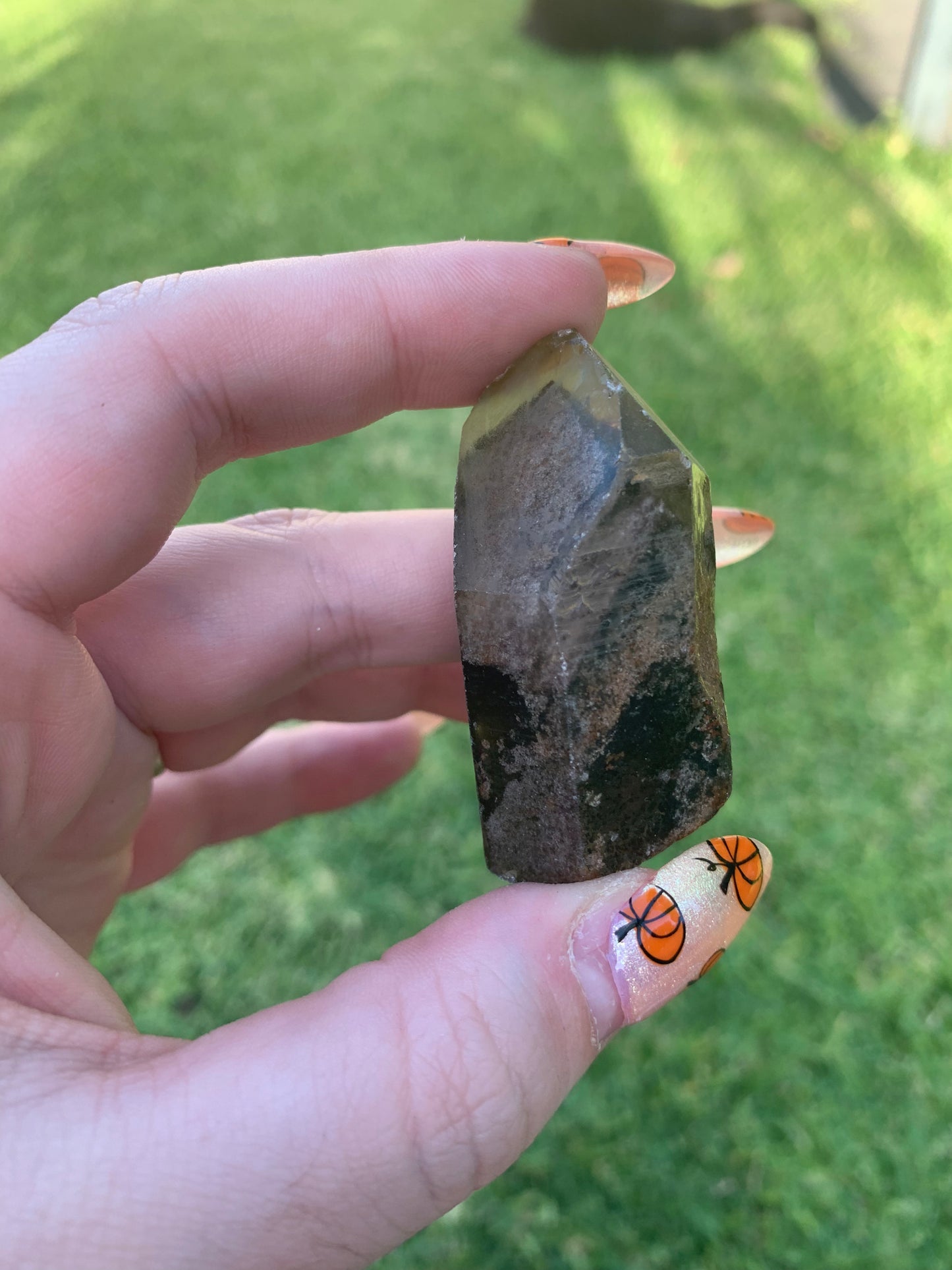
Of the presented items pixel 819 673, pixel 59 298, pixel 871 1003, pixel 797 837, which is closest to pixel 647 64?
pixel 59 298

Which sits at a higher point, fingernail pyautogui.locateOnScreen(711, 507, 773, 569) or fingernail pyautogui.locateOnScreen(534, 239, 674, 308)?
fingernail pyautogui.locateOnScreen(534, 239, 674, 308)

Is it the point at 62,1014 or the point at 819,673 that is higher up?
the point at 62,1014

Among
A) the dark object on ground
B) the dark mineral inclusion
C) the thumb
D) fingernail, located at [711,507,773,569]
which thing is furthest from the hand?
the dark object on ground

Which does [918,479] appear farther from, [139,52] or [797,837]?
[139,52]

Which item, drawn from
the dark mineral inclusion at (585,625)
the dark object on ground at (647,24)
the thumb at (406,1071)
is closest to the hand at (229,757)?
the thumb at (406,1071)

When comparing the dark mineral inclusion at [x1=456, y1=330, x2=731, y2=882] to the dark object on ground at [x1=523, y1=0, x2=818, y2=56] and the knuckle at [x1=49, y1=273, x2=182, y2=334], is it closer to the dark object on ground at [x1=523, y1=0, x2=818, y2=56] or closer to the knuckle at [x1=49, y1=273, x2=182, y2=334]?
the knuckle at [x1=49, y1=273, x2=182, y2=334]

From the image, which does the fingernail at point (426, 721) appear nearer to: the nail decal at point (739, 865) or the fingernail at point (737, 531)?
the fingernail at point (737, 531)

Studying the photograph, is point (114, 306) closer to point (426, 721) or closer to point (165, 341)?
point (165, 341)
